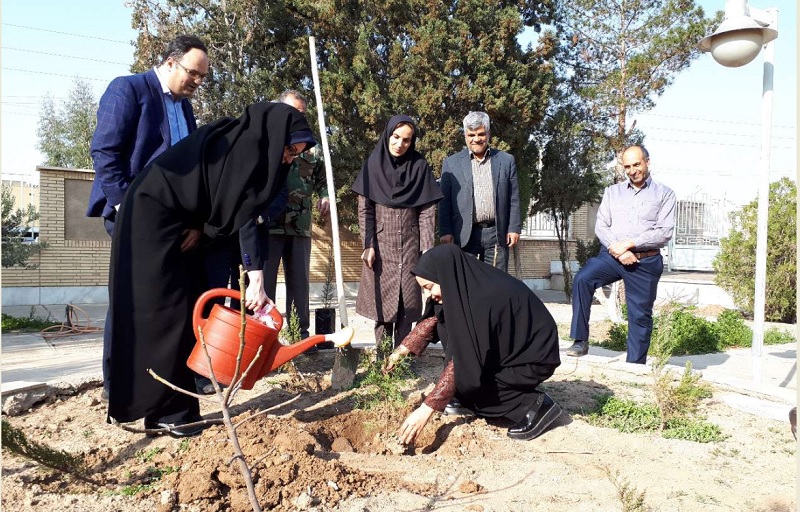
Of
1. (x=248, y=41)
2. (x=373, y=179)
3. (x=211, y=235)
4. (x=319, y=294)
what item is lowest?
(x=319, y=294)

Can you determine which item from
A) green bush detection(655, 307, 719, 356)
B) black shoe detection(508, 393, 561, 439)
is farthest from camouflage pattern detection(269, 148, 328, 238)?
green bush detection(655, 307, 719, 356)

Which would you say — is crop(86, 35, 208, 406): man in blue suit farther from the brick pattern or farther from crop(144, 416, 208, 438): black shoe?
the brick pattern

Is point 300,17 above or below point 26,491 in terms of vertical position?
above

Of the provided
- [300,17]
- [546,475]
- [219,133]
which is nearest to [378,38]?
[300,17]

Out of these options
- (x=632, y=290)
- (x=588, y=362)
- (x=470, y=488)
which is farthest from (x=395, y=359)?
(x=632, y=290)

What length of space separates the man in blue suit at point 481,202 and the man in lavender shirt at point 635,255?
69 cm

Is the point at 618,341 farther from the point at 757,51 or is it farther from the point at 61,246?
the point at 61,246

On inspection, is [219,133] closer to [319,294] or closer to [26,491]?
[26,491]

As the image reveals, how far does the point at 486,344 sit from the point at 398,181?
1515 mm

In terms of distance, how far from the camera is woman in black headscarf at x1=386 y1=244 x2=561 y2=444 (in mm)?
3010

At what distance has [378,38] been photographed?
11945 millimetres

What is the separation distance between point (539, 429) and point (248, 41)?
399 inches

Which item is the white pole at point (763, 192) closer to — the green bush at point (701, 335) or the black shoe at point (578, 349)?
the black shoe at point (578, 349)

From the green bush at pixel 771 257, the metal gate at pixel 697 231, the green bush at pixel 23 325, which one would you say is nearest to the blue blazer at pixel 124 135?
the green bush at pixel 23 325
